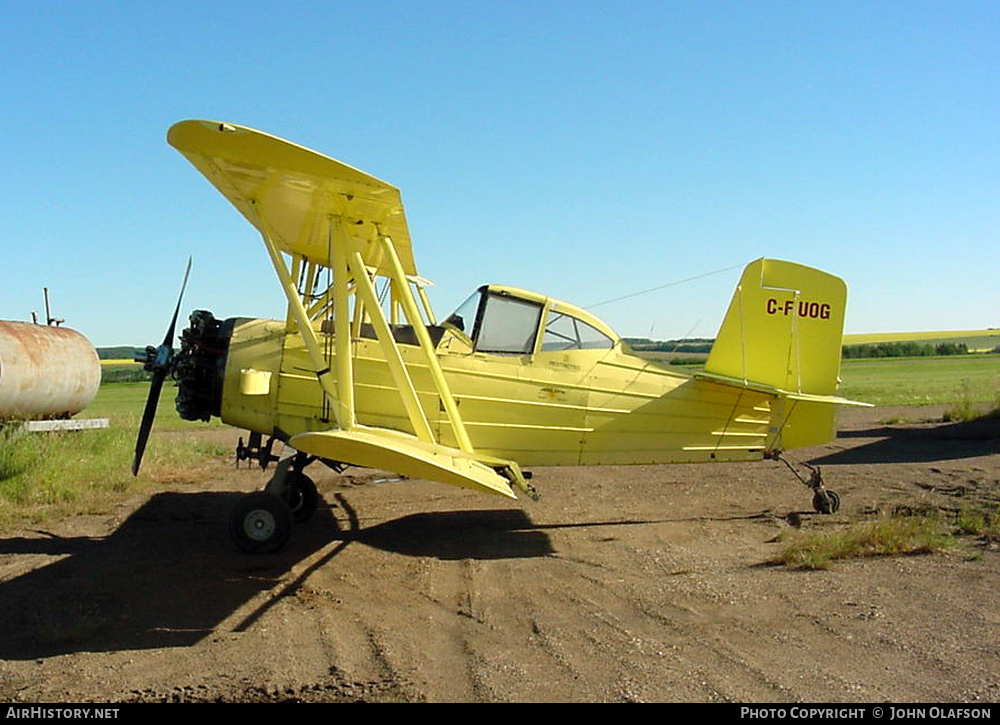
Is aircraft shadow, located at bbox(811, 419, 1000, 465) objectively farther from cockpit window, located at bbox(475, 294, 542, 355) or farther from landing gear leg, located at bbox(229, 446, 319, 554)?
landing gear leg, located at bbox(229, 446, 319, 554)

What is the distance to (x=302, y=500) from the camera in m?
8.81

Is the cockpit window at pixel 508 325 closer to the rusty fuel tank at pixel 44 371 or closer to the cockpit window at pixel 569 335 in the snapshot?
the cockpit window at pixel 569 335

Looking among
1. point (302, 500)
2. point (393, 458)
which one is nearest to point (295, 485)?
point (302, 500)

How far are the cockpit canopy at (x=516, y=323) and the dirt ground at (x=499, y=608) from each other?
203 cm

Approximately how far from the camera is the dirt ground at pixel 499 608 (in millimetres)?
4109

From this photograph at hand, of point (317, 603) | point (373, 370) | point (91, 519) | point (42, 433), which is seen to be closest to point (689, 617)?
point (317, 603)

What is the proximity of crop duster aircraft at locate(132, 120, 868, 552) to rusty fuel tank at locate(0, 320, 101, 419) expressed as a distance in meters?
4.35

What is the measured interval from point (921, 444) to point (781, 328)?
6995 mm

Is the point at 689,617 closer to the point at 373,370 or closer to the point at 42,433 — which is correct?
the point at 373,370

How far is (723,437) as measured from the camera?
8.21m

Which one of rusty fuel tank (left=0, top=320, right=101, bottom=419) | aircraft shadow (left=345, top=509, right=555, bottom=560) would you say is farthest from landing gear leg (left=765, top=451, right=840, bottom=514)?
rusty fuel tank (left=0, top=320, right=101, bottom=419)

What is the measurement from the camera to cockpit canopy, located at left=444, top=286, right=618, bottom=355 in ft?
25.7

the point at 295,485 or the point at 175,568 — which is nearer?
the point at 175,568

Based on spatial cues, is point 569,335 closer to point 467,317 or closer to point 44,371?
point 467,317
